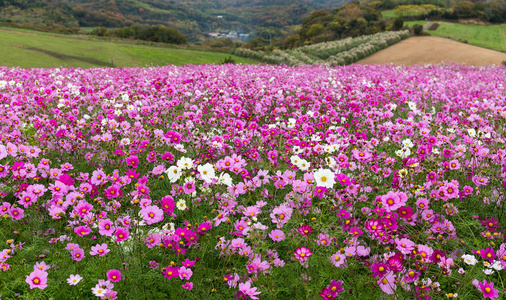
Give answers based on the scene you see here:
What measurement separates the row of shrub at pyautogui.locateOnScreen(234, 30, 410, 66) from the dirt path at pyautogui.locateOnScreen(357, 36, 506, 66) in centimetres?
76

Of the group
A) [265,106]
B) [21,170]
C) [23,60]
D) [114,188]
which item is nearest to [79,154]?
[21,170]

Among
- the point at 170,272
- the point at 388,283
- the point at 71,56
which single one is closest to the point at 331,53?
the point at 71,56

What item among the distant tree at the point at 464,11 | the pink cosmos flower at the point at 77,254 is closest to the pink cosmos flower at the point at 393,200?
the pink cosmos flower at the point at 77,254

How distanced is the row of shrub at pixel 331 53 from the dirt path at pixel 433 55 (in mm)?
757

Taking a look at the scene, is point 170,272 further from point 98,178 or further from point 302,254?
point 98,178

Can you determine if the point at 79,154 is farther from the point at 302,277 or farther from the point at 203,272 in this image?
the point at 302,277

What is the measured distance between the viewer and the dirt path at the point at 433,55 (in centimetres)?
2400

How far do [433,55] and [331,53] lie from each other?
8446 mm

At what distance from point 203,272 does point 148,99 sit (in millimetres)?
4566

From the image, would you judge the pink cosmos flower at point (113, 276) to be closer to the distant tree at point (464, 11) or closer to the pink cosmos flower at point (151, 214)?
the pink cosmos flower at point (151, 214)

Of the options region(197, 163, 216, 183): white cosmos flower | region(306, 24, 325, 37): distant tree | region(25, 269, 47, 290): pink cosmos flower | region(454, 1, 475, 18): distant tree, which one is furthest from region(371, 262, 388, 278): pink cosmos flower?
region(454, 1, 475, 18): distant tree

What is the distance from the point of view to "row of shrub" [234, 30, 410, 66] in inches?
981

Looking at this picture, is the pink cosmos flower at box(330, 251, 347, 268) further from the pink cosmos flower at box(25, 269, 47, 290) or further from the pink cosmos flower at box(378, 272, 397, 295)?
the pink cosmos flower at box(25, 269, 47, 290)

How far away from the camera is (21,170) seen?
3.07 metres
